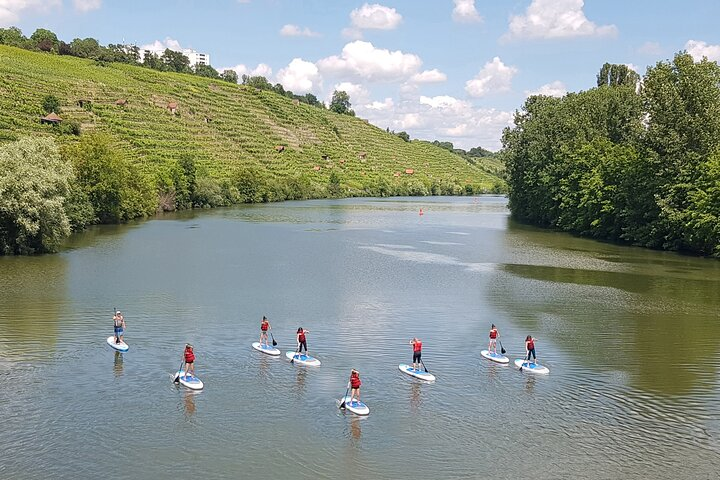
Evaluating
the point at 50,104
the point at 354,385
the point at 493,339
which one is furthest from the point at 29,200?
the point at 50,104

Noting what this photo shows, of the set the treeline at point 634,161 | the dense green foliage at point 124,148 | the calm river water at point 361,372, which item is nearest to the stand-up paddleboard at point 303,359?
the calm river water at point 361,372

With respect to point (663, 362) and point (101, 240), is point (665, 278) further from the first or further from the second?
point (101, 240)

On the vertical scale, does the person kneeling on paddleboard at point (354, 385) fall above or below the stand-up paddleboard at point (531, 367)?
above

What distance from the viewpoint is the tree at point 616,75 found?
451 feet

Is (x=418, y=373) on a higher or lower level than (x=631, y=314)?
lower

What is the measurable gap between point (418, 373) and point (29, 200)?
47.5 meters

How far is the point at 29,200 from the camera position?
205 feet

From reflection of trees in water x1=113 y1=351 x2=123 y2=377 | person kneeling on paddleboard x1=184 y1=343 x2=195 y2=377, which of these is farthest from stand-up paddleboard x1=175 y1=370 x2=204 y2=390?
reflection of trees in water x1=113 y1=351 x2=123 y2=377

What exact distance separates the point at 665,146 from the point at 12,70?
155 metres

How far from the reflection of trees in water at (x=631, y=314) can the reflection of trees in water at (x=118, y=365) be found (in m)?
21.1

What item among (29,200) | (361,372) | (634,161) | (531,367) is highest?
(634,161)

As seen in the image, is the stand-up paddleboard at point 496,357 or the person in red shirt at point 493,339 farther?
the person in red shirt at point 493,339

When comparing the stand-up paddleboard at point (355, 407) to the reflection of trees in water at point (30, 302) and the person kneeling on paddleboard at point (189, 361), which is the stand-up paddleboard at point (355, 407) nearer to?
the person kneeling on paddleboard at point (189, 361)

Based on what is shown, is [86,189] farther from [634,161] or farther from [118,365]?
[634,161]
